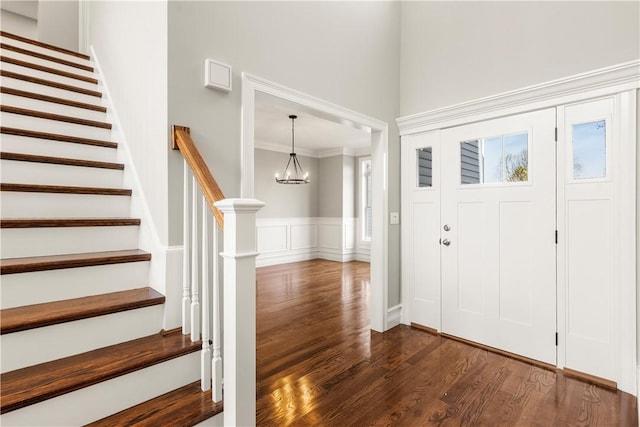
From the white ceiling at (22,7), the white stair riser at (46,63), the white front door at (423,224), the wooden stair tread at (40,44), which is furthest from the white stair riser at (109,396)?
the white ceiling at (22,7)

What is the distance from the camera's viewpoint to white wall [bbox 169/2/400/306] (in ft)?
5.79

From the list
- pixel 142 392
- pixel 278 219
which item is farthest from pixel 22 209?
pixel 278 219

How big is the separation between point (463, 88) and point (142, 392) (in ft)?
10.6

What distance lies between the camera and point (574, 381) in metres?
2.21

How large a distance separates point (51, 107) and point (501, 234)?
12.1 feet

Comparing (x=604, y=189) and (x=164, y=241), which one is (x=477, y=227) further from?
(x=164, y=241)

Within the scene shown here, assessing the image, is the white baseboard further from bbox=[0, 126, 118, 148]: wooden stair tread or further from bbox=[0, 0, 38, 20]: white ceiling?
bbox=[0, 0, 38, 20]: white ceiling

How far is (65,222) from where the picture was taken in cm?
174

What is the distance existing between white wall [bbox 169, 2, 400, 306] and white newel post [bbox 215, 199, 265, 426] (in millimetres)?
621

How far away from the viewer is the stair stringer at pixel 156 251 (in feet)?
5.45

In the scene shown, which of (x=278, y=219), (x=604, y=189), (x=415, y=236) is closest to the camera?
(x=604, y=189)

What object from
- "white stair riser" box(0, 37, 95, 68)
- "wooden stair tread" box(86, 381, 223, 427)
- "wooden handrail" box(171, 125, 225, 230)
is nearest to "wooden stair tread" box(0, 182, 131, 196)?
"wooden handrail" box(171, 125, 225, 230)

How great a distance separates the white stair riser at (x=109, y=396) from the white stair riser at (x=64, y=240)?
85cm

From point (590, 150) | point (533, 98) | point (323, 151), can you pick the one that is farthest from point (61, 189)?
point (323, 151)
